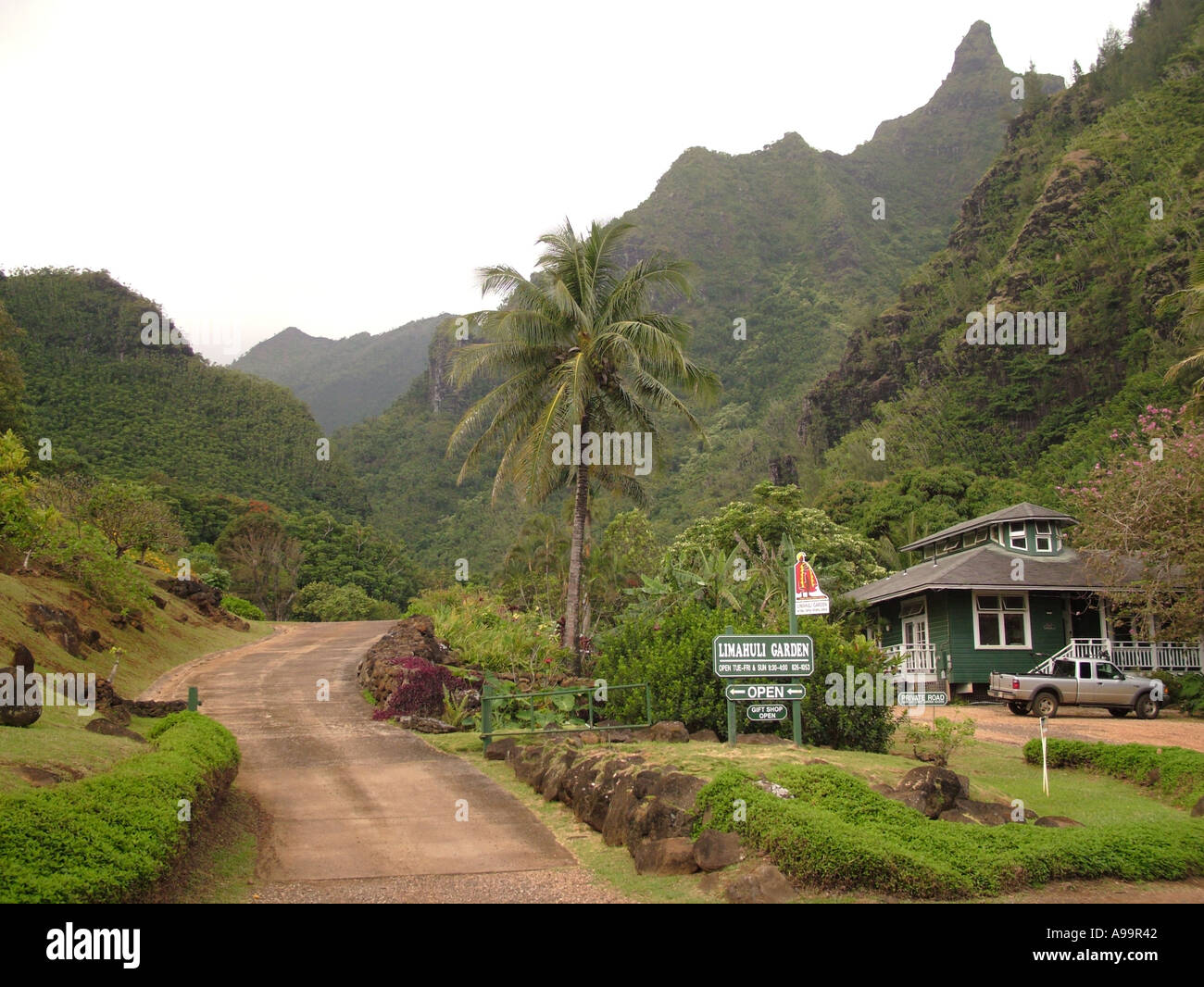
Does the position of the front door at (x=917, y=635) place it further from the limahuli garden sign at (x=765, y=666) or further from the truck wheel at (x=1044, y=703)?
the limahuli garden sign at (x=765, y=666)

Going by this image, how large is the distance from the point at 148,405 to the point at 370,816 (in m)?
61.2

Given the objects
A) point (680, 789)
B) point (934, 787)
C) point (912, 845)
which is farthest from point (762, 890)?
point (934, 787)

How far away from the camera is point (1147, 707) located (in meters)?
21.5

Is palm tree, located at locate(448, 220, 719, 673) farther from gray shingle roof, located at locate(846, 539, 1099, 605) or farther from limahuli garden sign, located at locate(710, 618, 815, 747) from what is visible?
gray shingle roof, located at locate(846, 539, 1099, 605)

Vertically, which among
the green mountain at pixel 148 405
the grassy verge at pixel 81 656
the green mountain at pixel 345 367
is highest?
the green mountain at pixel 345 367

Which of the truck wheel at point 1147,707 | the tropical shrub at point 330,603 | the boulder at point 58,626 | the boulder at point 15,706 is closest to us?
the boulder at point 15,706

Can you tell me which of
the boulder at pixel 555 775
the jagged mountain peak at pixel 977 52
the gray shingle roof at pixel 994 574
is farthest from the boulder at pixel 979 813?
the jagged mountain peak at pixel 977 52

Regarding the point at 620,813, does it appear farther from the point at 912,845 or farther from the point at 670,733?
the point at 670,733

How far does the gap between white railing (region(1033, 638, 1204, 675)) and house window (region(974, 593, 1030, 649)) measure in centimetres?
119

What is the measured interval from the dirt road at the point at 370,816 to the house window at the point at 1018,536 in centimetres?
1928

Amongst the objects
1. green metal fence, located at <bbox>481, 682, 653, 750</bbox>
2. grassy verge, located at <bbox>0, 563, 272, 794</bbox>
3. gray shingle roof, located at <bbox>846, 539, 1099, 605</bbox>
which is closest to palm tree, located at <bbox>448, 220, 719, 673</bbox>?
green metal fence, located at <bbox>481, 682, 653, 750</bbox>

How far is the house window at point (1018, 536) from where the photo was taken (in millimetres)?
27922
